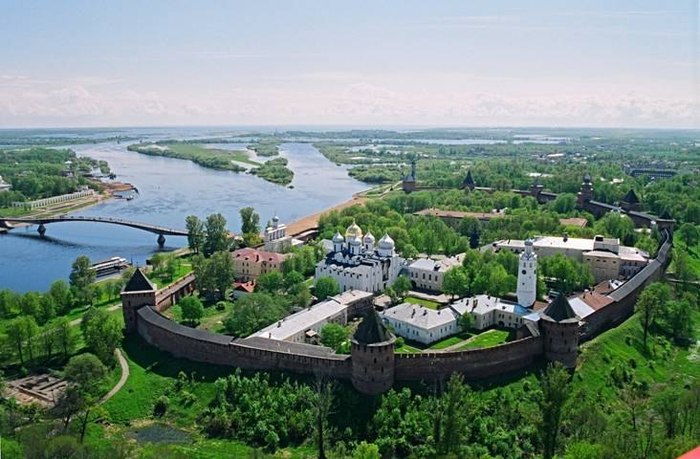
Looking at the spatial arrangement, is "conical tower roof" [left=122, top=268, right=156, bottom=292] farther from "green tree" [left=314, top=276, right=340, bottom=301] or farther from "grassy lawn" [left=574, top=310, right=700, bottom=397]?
"grassy lawn" [left=574, top=310, right=700, bottom=397]

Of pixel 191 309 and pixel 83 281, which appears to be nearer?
pixel 191 309

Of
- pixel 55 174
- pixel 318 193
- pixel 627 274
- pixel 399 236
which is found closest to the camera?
pixel 627 274

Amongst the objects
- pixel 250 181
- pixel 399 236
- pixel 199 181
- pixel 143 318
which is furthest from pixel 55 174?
pixel 143 318

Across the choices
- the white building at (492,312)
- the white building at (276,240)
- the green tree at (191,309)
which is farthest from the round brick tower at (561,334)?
the white building at (276,240)

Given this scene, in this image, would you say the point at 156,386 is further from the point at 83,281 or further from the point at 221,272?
the point at 83,281

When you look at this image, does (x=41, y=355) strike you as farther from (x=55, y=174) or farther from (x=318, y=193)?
(x=55, y=174)

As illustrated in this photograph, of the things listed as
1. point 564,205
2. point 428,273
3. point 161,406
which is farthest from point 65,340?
point 564,205
